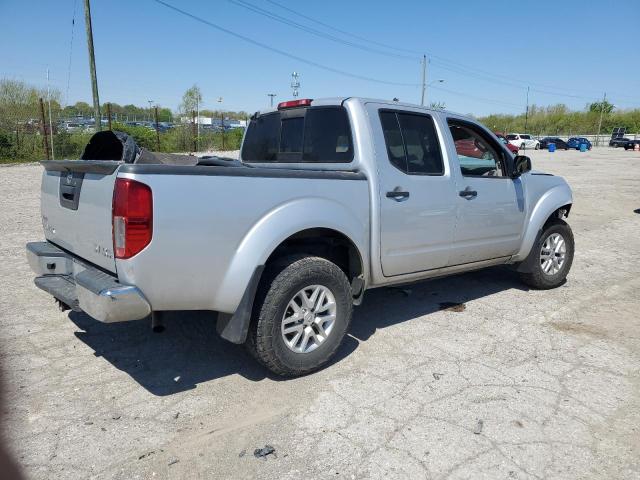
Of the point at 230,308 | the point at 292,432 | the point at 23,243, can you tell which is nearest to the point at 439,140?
the point at 230,308

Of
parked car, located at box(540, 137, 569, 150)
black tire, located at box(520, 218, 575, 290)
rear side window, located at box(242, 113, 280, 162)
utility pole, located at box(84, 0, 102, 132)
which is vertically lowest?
black tire, located at box(520, 218, 575, 290)

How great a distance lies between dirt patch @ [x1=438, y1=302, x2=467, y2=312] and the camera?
4969 mm

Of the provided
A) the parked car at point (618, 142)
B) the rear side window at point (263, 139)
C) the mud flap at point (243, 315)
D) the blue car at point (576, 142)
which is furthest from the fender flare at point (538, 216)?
the parked car at point (618, 142)

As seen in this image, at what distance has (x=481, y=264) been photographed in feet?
16.0

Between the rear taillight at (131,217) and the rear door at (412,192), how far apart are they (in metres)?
1.76

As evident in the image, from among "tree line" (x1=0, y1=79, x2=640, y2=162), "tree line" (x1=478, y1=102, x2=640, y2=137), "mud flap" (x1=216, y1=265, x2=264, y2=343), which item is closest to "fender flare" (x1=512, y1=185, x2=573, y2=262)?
"mud flap" (x1=216, y1=265, x2=264, y2=343)

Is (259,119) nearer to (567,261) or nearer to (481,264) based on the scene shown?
(481,264)

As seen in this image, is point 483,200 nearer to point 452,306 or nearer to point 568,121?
point 452,306

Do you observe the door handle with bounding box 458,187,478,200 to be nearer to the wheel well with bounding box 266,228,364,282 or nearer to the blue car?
the wheel well with bounding box 266,228,364,282

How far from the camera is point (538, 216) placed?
5277mm

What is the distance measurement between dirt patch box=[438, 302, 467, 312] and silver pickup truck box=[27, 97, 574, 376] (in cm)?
51

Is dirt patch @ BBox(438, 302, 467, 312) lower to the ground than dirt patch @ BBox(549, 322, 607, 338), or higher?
higher

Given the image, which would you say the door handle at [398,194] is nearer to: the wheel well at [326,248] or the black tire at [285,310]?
the wheel well at [326,248]

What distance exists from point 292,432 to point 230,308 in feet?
2.68
